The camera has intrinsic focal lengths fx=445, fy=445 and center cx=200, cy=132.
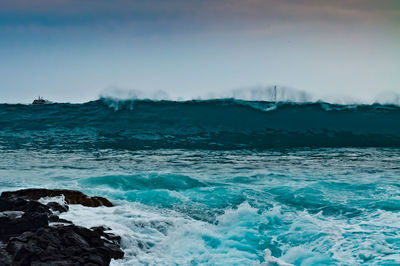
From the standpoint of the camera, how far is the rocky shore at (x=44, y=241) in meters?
3.62

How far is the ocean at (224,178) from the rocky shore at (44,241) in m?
0.37

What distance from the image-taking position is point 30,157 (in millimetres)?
12227

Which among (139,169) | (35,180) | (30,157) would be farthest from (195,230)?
(30,157)

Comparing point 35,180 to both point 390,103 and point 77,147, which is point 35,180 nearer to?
point 77,147

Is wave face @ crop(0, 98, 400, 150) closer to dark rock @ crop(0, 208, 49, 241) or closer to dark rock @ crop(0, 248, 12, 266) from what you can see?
dark rock @ crop(0, 208, 49, 241)

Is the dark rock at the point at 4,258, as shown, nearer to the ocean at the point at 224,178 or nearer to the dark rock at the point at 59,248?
the dark rock at the point at 59,248

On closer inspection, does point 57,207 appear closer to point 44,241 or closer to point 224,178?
point 44,241

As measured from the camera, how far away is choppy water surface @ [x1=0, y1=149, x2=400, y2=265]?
4.88 metres

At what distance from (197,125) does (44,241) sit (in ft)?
54.9

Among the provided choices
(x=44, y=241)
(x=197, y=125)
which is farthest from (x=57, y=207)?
(x=197, y=125)

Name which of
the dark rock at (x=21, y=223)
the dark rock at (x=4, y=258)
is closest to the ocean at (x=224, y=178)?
the dark rock at (x=21, y=223)

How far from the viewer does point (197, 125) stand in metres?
20.5

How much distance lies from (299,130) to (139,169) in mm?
11433

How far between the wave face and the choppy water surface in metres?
3.92
